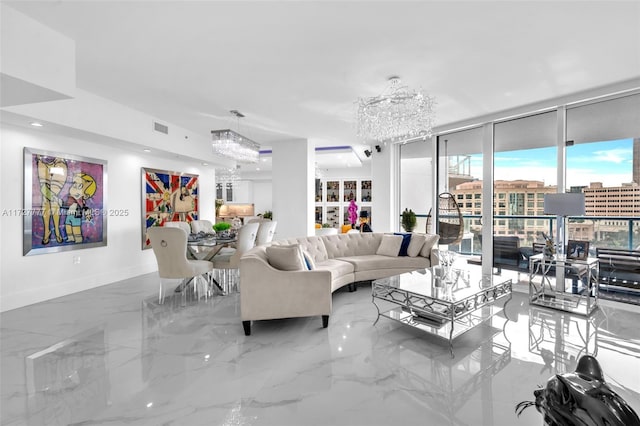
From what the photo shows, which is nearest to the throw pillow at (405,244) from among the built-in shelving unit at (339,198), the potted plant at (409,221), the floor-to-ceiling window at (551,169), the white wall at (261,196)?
the potted plant at (409,221)

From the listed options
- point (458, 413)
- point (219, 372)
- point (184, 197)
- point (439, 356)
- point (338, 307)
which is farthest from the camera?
point (184, 197)

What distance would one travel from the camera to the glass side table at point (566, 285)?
4145 mm

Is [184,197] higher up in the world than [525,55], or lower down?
lower down

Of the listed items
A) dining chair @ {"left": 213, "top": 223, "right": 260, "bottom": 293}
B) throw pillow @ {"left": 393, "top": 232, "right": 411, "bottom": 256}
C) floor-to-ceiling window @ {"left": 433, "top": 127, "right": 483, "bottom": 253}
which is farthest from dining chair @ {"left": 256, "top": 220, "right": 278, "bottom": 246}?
floor-to-ceiling window @ {"left": 433, "top": 127, "right": 483, "bottom": 253}

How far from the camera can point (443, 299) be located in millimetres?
3031

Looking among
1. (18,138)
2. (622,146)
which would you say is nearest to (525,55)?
(622,146)

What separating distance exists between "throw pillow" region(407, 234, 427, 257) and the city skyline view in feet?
5.59

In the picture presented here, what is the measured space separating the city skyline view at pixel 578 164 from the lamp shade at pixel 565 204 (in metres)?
0.78

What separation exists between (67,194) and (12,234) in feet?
2.85

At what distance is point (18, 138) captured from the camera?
4.34 metres

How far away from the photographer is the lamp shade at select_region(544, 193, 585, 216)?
4.07m

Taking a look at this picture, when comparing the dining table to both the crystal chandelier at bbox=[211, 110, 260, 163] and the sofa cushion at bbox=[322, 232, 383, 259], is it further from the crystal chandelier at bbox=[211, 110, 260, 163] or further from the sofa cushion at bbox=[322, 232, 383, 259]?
the sofa cushion at bbox=[322, 232, 383, 259]

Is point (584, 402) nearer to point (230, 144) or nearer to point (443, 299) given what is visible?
point (443, 299)

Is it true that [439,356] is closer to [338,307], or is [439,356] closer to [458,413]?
[458,413]
